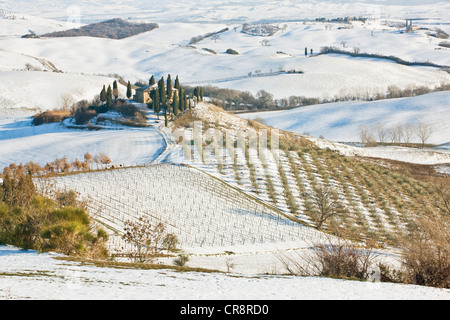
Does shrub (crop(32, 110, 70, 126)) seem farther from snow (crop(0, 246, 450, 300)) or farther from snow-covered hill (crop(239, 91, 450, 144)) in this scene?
snow (crop(0, 246, 450, 300))

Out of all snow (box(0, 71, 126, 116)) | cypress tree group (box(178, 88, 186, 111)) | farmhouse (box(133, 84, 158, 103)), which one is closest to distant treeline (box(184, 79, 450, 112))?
snow (box(0, 71, 126, 116))

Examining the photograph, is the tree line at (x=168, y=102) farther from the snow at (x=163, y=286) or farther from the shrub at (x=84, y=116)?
the snow at (x=163, y=286)

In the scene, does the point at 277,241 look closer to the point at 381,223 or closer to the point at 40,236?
the point at 381,223

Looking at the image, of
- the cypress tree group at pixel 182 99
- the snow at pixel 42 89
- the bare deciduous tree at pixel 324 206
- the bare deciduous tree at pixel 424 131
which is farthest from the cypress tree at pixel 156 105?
the snow at pixel 42 89

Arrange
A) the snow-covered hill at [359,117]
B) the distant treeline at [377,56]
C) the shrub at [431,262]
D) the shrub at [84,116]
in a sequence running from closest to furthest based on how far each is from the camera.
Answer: the shrub at [431,262] → the shrub at [84,116] → the snow-covered hill at [359,117] → the distant treeline at [377,56]

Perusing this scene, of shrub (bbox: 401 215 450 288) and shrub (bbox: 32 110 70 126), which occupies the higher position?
shrub (bbox: 401 215 450 288)

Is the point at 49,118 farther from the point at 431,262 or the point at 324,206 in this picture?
the point at 431,262

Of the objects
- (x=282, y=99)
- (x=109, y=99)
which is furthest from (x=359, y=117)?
(x=109, y=99)

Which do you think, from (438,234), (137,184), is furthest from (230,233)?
(438,234)
